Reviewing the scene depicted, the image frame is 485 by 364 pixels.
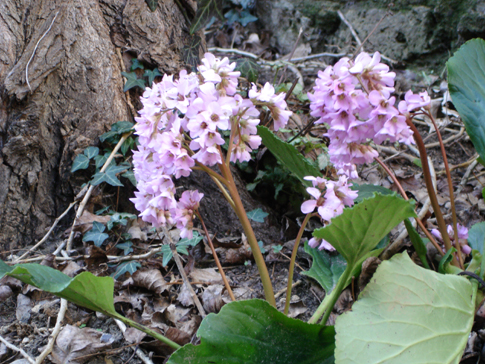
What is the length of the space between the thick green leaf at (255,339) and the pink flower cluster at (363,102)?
52 centimetres

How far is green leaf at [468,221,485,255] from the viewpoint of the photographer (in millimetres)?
1274

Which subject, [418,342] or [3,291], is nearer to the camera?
[418,342]

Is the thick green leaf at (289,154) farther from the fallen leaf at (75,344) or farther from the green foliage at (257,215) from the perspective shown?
the fallen leaf at (75,344)

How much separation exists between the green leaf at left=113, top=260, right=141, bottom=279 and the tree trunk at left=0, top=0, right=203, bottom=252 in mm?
547

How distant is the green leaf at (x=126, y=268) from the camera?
59.4 inches

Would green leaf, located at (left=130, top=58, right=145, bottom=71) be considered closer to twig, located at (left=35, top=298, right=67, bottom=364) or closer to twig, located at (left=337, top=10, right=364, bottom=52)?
twig, located at (left=35, top=298, right=67, bottom=364)

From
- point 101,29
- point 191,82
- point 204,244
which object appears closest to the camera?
point 191,82

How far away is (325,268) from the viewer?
1294 mm

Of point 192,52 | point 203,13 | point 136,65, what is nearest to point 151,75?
point 136,65

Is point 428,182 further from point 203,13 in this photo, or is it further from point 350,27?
point 350,27

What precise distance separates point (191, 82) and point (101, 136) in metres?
1.08

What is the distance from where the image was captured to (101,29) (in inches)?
72.8

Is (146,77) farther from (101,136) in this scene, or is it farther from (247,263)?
(247,263)

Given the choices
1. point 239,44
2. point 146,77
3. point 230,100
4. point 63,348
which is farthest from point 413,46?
point 63,348
